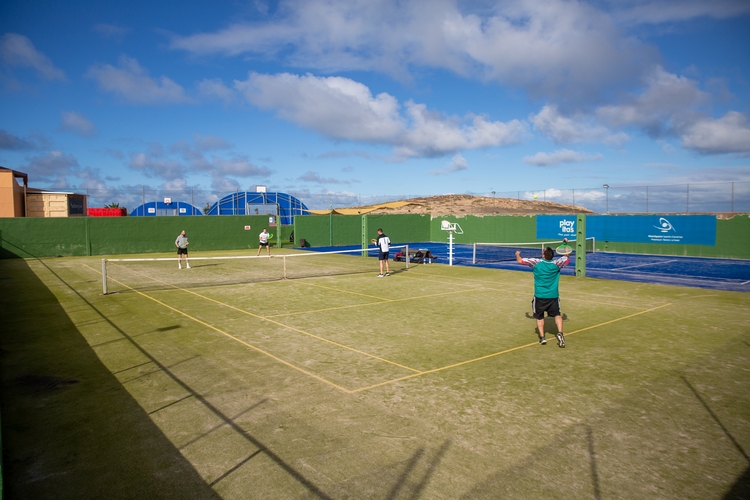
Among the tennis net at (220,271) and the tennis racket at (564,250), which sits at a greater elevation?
the tennis racket at (564,250)

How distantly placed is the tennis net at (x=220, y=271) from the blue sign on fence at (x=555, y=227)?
15611 millimetres

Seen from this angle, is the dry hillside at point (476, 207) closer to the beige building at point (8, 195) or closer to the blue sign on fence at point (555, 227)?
the blue sign on fence at point (555, 227)

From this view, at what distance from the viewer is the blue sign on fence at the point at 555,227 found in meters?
35.8

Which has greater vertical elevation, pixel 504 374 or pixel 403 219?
pixel 403 219

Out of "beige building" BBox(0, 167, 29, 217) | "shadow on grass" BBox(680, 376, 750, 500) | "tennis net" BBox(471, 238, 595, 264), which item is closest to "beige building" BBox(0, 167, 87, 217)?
"beige building" BBox(0, 167, 29, 217)

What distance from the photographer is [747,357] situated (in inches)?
356

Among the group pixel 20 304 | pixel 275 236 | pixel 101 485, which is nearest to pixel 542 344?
pixel 101 485

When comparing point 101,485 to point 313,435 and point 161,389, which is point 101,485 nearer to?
point 313,435

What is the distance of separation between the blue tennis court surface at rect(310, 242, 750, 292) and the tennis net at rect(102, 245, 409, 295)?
5925 millimetres

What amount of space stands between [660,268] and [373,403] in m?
22.9

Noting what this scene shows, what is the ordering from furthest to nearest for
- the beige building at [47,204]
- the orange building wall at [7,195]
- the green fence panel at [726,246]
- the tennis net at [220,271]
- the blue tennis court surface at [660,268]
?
1. the beige building at [47,204]
2. the orange building wall at [7,195]
3. the green fence panel at [726,246]
4. the blue tennis court surface at [660,268]
5. the tennis net at [220,271]

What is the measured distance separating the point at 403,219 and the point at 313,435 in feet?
135

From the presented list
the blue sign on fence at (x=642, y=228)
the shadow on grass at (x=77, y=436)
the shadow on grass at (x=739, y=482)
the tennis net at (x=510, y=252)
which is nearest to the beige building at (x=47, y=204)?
the tennis net at (x=510, y=252)

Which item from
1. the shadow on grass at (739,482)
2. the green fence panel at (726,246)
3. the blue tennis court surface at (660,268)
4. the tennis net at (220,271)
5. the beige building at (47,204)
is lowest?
the shadow on grass at (739,482)
